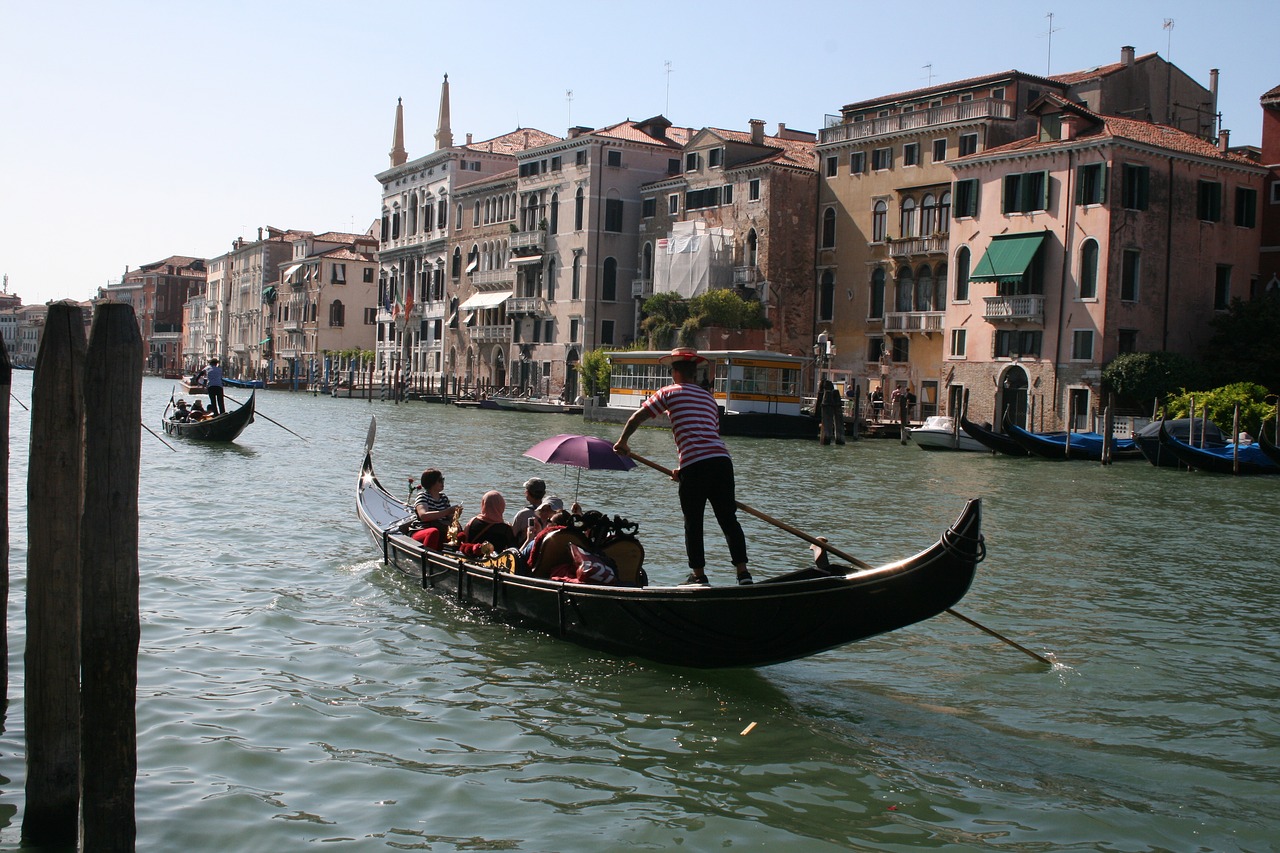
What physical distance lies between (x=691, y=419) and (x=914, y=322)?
24781 millimetres

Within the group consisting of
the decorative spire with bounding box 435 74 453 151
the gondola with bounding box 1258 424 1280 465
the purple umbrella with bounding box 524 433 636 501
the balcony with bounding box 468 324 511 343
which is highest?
the decorative spire with bounding box 435 74 453 151

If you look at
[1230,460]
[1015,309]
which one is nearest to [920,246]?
[1015,309]

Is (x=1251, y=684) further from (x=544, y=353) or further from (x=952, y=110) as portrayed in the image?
(x=544, y=353)

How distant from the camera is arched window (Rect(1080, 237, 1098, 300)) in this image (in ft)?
81.2

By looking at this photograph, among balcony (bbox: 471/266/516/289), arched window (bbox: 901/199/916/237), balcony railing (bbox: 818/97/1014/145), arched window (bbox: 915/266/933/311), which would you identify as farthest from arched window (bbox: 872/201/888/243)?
balcony (bbox: 471/266/516/289)

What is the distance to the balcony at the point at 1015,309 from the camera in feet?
84.0

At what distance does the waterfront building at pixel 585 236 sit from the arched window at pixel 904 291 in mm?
11164

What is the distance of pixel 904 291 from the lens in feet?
99.2

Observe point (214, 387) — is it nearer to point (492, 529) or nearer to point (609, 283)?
point (492, 529)

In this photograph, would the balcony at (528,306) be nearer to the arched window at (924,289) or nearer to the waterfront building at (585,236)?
the waterfront building at (585,236)

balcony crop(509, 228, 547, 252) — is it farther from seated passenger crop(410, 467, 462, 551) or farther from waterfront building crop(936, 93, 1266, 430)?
seated passenger crop(410, 467, 462, 551)

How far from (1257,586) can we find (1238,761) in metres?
4.33

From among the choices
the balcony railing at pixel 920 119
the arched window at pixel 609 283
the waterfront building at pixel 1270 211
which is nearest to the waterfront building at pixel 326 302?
the arched window at pixel 609 283

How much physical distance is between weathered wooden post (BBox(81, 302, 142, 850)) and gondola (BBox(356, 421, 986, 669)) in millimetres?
2455
